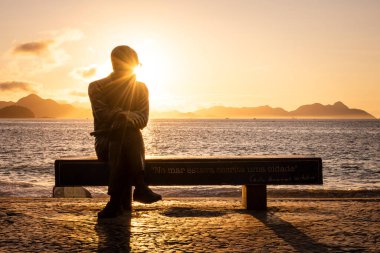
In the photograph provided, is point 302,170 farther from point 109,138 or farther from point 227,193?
point 227,193

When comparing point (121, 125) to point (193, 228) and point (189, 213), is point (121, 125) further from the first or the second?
point (189, 213)

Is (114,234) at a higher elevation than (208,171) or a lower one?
lower

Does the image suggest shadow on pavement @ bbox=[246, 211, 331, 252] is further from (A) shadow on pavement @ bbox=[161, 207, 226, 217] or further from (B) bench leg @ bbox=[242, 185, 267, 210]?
(A) shadow on pavement @ bbox=[161, 207, 226, 217]

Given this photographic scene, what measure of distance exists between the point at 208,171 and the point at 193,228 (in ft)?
4.79

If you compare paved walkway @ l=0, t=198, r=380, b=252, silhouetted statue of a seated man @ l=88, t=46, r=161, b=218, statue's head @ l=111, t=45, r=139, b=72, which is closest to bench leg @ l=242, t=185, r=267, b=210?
paved walkway @ l=0, t=198, r=380, b=252

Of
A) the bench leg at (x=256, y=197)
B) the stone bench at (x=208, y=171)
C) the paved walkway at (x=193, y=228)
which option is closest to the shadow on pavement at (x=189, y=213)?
the paved walkway at (x=193, y=228)

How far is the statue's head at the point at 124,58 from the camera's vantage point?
22.7 ft

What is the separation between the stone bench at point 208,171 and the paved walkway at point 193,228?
47 cm

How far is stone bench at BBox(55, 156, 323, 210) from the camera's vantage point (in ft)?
24.3

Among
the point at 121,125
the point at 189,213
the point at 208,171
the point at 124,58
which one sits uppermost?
the point at 124,58

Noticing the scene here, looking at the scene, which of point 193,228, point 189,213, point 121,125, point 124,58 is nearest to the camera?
point 193,228

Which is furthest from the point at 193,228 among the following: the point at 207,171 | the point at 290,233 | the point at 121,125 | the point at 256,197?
A: the point at 256,197

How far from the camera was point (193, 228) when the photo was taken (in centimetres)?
618

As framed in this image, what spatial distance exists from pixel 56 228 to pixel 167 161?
2.00 metres
